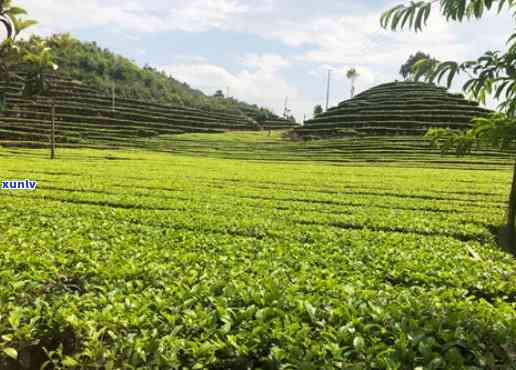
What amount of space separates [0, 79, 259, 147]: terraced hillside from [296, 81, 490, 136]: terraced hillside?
870 inches

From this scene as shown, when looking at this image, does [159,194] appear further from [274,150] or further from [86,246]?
[274,150]

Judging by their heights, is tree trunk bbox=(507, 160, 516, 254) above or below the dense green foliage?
below

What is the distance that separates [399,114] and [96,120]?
54.9 m

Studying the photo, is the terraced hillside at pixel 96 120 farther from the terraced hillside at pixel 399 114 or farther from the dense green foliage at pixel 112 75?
the terraced hillside at pixel 399 114

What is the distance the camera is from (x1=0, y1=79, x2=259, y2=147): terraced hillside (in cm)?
5625

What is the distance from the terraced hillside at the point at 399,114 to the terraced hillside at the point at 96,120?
22102 millimetres

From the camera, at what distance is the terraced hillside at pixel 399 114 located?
216ft

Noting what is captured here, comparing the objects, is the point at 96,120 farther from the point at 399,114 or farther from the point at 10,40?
the point at 10,40

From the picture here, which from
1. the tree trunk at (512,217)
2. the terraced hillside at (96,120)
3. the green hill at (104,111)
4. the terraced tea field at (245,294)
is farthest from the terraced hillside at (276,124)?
the tree trunk at (512,217)

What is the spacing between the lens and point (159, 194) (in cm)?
1507

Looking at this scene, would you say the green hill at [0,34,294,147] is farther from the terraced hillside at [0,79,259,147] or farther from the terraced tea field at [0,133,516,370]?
the terraced tea field at [0,133,516,370]

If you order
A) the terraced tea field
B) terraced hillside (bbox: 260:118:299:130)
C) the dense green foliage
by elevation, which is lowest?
the terraced tea field

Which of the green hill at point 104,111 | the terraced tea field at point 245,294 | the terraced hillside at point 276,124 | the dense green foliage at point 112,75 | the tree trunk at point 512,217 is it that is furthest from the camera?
the terraced hillside at point 276,124

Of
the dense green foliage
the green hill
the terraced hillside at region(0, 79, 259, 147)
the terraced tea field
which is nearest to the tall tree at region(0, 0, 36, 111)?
the terraced tea field
